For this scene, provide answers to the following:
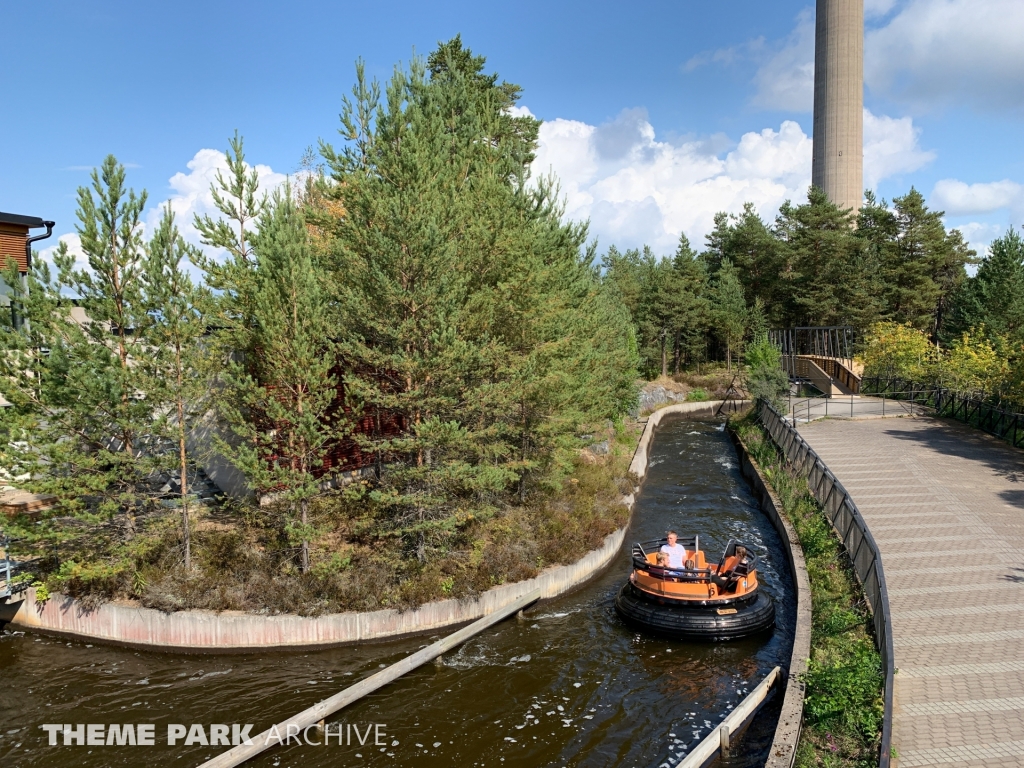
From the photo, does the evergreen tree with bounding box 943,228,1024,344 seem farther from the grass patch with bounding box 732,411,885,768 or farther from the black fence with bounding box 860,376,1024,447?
the grass patch with bounding box 732,411,885,768

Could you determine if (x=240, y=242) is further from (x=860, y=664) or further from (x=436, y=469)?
(x=860, y=664)

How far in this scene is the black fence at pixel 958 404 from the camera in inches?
962

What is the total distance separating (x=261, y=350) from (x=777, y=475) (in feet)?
55.1

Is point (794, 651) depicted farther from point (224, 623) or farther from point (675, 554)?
point (224, 623)

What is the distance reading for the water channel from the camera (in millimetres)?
10375

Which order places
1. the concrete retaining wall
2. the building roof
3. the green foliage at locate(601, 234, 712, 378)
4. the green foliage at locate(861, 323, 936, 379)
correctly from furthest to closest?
the green foliage at locate(601, 234, 712, 378) → the green foliage at locate(861, 323, 936, 379) → the building roof → the concrete retaining wall

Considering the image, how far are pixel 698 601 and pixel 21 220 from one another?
20735 mm

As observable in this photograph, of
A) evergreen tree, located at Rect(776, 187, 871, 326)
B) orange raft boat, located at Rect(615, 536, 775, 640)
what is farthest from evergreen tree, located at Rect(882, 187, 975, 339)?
orange raft boat, located at Rect(615, 536, 775, 640)

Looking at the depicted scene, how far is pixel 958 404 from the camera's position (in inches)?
1163

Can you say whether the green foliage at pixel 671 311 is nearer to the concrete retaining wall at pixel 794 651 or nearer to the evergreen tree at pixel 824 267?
the evergreen tree at pixel 824 267

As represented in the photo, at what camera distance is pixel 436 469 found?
15.2 metres

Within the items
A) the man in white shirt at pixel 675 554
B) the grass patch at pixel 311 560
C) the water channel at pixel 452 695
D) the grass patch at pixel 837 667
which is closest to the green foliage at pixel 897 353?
the grass patch at pixel 837 667

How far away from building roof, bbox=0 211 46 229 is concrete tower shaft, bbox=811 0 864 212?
6394 centimetres

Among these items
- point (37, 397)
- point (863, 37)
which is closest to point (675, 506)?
point (37, 397)
